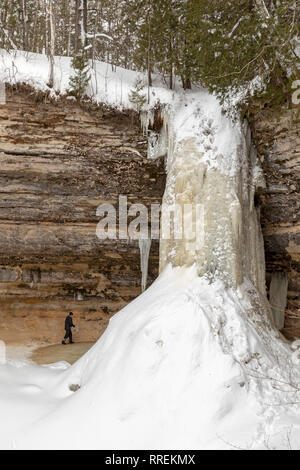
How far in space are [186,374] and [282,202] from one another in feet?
18.1

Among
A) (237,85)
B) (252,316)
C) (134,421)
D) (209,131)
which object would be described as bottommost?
(134,421)

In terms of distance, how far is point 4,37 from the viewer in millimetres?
12797

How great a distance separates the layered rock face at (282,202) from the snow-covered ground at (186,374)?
66 cm

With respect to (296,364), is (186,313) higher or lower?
higher

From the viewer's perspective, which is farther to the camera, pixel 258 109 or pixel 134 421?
pixel 258 109

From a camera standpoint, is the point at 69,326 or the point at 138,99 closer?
the point at 138,99

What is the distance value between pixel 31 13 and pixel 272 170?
14443mm

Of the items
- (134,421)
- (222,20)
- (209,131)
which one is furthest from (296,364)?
(222,20)

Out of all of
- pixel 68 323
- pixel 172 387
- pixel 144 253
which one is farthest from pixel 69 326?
pixel 172 387

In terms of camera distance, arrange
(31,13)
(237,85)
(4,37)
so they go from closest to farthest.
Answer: (237,85) < (4,37) < (31,13)

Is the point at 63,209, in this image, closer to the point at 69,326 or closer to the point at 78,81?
the point at 78,81

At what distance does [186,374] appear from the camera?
A: 6.20 m

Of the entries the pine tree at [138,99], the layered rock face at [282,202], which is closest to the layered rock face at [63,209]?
the pine tree at [138,99]
